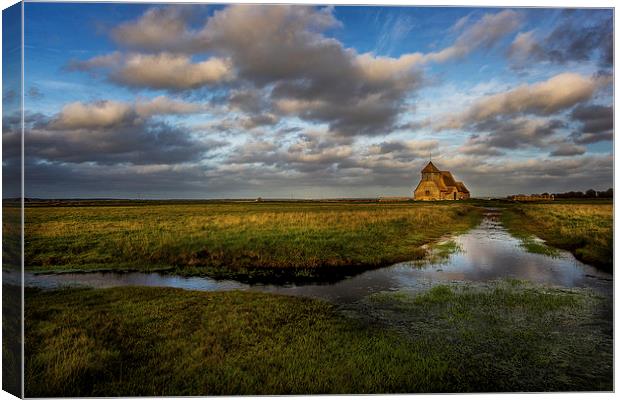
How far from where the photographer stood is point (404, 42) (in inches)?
396

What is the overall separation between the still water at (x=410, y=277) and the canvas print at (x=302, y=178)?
9cm

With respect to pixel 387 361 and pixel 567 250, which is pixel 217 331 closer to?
pixel 387 361

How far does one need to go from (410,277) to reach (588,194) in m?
4.80

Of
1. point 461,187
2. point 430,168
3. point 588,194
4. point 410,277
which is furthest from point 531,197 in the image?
point 410,277

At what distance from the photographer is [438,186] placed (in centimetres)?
1148

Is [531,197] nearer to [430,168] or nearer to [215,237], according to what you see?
[430,168]

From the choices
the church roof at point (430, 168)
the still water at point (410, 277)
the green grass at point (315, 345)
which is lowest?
the green grass at point (315, 345)

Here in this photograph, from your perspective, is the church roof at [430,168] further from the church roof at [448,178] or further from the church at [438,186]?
the church roof at [448,178]

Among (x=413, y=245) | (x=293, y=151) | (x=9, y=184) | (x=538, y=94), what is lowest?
(x=413, y=245)

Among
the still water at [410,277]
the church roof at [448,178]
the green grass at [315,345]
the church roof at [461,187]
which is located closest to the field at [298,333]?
the green grass at [315,345]

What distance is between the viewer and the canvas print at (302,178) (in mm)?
7402

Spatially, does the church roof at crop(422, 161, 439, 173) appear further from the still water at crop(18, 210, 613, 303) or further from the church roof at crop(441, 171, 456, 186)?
the still water at crop(18, 210, 613, 303)

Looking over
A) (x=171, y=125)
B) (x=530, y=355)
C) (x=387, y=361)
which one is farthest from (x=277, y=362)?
(x=171, y=125)

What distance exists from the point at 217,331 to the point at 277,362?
160cm
